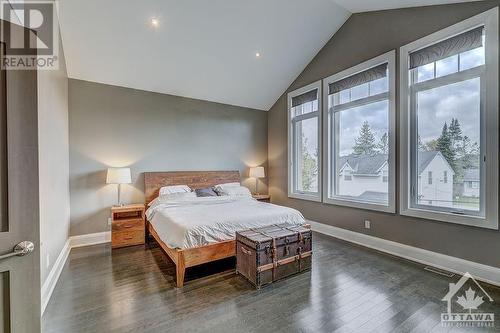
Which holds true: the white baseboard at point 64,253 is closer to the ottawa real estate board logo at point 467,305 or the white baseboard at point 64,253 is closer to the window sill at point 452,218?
the ottawa real estate board logo at point 467,305

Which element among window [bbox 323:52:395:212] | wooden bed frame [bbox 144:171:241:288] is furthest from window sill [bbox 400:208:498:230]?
wooden bed frame [bbox 144:171:241:288]

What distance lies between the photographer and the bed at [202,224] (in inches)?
107

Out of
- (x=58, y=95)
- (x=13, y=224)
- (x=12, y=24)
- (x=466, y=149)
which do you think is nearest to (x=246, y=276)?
(x=13, y=224)

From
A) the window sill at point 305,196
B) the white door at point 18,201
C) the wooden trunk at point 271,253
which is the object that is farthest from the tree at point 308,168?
the white door at point 18,201

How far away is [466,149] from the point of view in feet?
9.55

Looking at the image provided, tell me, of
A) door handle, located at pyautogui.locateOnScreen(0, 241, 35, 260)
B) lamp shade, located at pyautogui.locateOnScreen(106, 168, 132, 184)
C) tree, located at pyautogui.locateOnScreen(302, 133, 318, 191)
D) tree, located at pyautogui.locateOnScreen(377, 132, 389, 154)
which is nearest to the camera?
door handle, located at pyautogui.locateOnScreen(0, 241, 35, 260)

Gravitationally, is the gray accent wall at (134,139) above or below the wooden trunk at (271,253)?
above

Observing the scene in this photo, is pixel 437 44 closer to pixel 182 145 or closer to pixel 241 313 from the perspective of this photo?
pixel 241 313

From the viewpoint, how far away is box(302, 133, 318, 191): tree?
5.05 meters

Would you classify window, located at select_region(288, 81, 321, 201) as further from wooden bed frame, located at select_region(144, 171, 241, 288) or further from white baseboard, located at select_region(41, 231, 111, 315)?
white baseboard, located at select_region(41, 231, 111, 315)

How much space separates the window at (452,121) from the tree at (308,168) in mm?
1806

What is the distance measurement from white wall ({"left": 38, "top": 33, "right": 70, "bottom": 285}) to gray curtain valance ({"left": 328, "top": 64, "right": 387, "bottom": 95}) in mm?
4168

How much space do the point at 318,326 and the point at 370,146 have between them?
298 centimetres

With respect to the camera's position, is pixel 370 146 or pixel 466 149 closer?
pixel 466 149
